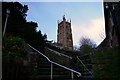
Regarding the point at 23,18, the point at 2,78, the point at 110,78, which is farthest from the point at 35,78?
the point at 23,18

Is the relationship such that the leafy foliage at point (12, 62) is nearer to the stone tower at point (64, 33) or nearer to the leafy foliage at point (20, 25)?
the leafy foliage at point (20, 25)

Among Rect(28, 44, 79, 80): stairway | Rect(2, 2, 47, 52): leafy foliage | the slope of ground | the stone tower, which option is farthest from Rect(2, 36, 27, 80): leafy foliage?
the stone tower

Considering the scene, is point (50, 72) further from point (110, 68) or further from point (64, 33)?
point (64, 33)

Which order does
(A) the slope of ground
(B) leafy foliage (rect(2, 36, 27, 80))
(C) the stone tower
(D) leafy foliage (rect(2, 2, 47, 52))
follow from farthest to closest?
(C) the stone tower < (D) leafy foliage (rect(2, 2, 47, 52)) < (A) the slope of ground < (B) leafy foliage (rect(2, 36, 27, 80))

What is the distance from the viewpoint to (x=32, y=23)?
51.0ft

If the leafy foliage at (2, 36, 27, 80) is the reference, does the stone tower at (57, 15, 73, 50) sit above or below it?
above

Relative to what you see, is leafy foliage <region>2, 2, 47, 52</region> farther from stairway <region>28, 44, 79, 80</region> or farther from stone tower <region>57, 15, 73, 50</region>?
stone tower <region>57, 15, 73, 50</region>

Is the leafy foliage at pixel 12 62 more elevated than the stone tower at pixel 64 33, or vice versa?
the stone tower at pixel 64 33

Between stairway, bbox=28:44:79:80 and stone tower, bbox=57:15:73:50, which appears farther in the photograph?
stone tower, bbox=57:15:73:50

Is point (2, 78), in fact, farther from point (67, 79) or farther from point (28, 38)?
point (28, 38)

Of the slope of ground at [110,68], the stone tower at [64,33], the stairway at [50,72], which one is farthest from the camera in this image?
the stone tower at [64,33]

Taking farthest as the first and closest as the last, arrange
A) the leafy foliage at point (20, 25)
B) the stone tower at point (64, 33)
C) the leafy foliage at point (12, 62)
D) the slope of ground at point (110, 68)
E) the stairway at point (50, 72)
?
the stone tower at point (64, 33)
the leafy foliage at point (20, 25)
the stairway at point (50, 72)
the slope of ground at point (110, 68)
the leafy foliage at point (12, 62)

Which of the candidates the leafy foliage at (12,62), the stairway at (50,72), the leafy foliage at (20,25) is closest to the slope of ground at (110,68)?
the stairway at (50,72)

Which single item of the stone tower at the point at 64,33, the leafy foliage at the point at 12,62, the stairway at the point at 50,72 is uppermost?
the stone tower at the point at 64,33
